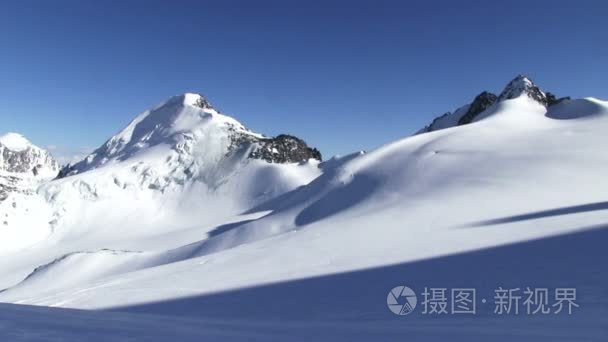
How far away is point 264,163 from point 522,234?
5902 centimetres

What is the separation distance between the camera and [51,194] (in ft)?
207

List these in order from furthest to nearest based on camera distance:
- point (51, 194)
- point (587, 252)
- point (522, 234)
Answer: point (51, 194) < point (522, 234) < point (587, 252)

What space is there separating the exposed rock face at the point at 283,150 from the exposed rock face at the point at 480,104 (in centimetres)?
2760

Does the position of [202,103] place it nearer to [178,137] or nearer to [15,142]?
[178,137]

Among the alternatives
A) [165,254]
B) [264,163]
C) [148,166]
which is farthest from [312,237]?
[148,166]

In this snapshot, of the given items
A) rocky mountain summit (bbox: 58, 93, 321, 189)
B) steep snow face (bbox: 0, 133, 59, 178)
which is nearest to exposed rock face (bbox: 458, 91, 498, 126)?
rocky mountain summit (bbox: 58, 93, 321, 189)

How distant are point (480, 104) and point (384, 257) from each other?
205 feet

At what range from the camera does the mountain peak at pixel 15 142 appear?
183 metres

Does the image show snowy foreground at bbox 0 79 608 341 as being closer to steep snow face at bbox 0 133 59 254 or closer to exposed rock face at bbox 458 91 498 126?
steep snow face at bbox 0 133 59 254

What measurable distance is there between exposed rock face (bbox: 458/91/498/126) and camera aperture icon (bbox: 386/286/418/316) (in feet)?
201

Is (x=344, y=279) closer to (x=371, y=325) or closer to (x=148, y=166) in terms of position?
(x=371, y=325)

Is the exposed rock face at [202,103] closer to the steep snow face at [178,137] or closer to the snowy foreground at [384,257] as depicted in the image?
the steep snow face at [178,137]

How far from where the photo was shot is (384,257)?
1323 centimetres

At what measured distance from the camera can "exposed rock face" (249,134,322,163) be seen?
7156 cm
